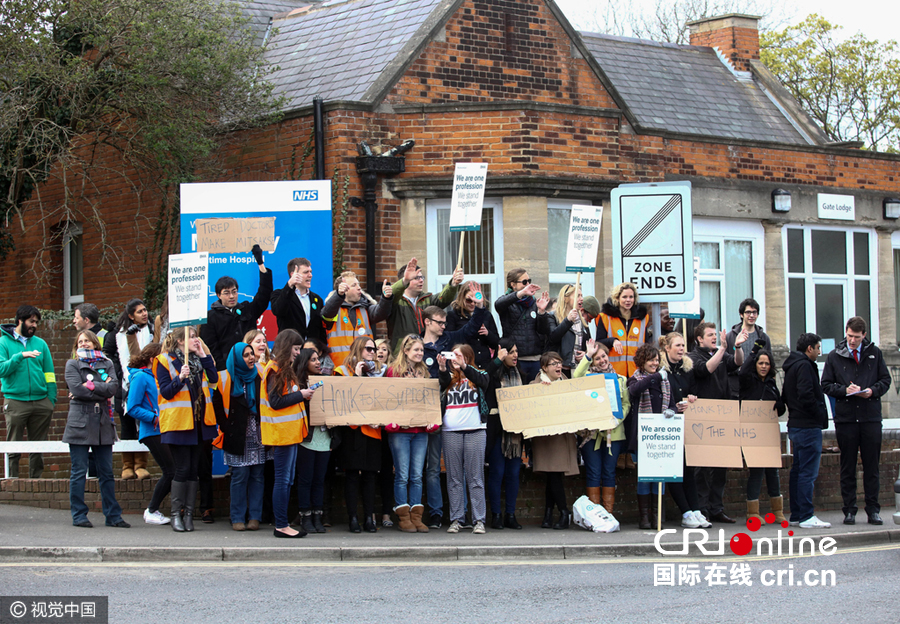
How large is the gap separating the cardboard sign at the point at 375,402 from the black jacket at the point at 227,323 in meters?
1.14

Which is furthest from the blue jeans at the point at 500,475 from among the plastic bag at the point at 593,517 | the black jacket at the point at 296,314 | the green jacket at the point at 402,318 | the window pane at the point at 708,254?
the window pane at the point at 708,254

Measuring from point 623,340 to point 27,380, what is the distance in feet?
21.3

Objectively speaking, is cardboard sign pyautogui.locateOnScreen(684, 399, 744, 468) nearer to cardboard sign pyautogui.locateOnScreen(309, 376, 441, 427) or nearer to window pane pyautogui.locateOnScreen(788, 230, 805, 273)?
cardboard sign pyautogui.locateOnScreen(309, 376, 441, 427)

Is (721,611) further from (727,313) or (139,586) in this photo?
(727,313)

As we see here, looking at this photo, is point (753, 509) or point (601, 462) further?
point (753, 509)

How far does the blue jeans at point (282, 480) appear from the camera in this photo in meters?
9.97

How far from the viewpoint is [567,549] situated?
9.64 m

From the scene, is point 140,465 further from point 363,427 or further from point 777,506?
point 777,506


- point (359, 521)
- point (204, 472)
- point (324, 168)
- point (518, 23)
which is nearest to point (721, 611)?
point (359, 521)

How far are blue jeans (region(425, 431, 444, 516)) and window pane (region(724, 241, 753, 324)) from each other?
8.73 meters

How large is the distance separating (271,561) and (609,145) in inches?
349

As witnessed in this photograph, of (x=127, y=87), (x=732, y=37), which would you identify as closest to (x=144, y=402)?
(x=127, y=87)

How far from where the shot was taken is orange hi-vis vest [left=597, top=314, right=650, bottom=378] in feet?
38.1

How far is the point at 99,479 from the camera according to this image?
1050cm
